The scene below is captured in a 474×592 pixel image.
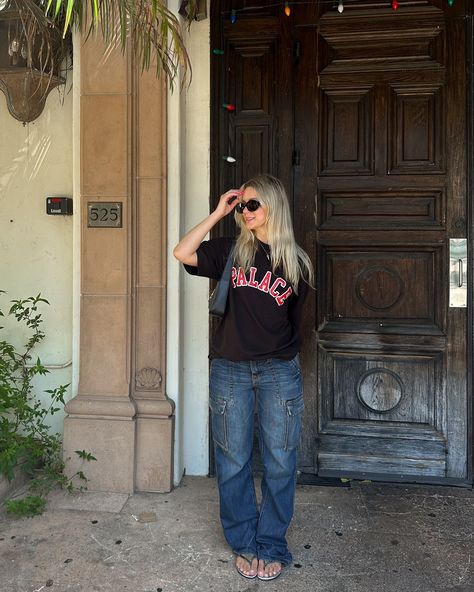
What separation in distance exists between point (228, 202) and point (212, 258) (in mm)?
289

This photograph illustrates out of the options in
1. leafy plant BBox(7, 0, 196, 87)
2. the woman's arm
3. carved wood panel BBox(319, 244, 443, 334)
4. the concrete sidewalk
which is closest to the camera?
leafy plant BBox(7, 0, 196, 87)

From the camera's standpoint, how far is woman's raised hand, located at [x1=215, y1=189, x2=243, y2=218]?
2777mm

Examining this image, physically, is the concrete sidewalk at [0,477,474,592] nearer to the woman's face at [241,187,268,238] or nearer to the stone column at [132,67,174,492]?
the stone column at [132,67,174,492]

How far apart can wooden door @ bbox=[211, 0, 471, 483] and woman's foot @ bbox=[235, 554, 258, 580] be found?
3.73 feet

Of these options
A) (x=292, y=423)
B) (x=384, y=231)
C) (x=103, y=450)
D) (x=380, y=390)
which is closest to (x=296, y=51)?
(x=384, y=231)

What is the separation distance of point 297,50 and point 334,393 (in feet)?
7.50

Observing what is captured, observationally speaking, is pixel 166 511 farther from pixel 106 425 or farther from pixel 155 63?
pixel 155 63

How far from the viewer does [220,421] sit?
108 inches

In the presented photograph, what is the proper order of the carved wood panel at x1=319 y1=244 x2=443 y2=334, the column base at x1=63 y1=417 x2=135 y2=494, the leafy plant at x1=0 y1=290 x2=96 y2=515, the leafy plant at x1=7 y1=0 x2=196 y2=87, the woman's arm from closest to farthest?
the leafy plant at x1=7 y1=0 x2=196 y2=87 → the woman's arm → the leafy plant at x1=0 y1=290 x2=96 y2=515 → the column base at x1=63 y1=417 x2=135 y2=494 → the carved wood panel at x1=319 y1=244 x2=443 y2=334

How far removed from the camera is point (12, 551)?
2920 millimetres

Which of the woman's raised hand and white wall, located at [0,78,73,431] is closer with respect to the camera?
the woman's raised hand

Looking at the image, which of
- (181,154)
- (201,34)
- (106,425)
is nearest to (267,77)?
(201,34)

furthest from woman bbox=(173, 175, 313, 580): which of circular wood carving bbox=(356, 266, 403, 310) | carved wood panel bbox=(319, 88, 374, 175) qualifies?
carved wood panel bbox=(319, 88, 374, 175)

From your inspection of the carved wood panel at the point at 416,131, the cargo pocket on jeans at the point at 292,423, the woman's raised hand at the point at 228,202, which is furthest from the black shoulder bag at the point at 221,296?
the carved wood panel at the point at 416,131
